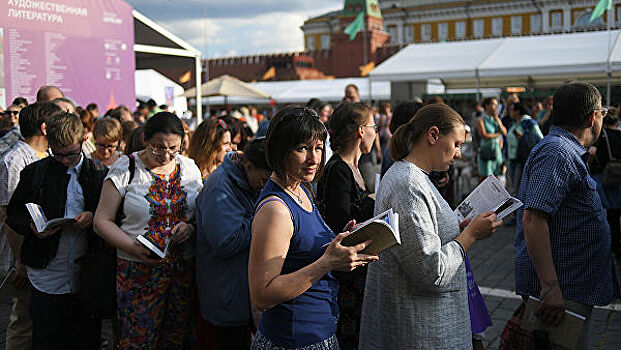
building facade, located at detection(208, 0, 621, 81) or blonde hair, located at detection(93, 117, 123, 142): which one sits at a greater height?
building facade, located at detection(208, 0, 621, 81)

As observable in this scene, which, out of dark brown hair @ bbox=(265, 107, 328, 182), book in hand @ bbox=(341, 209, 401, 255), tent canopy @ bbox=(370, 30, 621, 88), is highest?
tent canopy @ bbox=(370, 30, 621, 88)

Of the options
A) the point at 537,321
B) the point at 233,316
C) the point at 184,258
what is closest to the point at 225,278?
the point at 233,316

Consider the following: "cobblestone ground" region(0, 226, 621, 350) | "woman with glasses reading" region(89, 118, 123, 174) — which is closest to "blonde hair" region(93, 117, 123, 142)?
"woman with glasses reading" region(89, 118, 123, 174)

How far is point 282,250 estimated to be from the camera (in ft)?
6.50

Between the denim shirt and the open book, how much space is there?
0.24 metres

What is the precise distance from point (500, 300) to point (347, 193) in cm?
288

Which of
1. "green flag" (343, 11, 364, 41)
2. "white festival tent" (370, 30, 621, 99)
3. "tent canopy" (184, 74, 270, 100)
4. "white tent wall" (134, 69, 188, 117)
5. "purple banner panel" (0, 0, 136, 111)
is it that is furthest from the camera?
"green flag" (343, 11, 364, 41)

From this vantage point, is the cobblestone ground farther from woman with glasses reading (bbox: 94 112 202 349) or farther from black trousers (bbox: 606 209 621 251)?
woman with glasses reading (bbox: 94 112 202 349)

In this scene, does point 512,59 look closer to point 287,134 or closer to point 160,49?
point 160,49

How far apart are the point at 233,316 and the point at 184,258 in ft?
1.75

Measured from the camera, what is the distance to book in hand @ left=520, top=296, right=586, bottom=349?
8.64ft

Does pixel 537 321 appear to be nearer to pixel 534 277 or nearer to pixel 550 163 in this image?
pixel 534 277

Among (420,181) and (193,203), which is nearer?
(420,181)

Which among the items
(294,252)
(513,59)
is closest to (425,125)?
(294,252)
